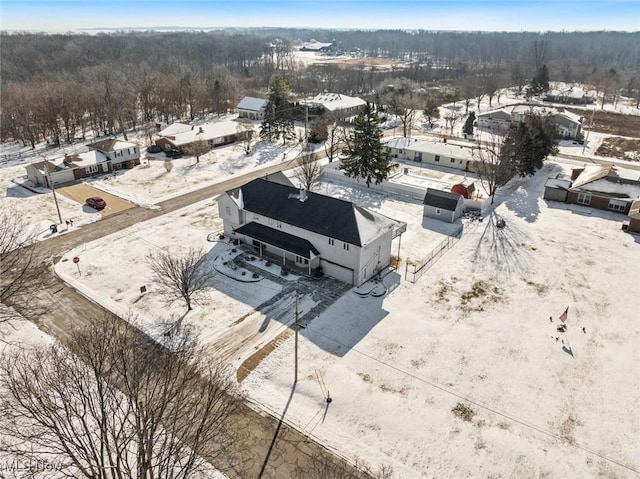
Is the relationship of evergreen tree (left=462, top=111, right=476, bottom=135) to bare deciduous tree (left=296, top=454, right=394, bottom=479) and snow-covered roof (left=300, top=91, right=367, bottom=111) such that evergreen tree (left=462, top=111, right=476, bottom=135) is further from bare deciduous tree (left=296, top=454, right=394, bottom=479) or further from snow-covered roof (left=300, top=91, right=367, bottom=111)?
bare deciduous tree (left=296, top=454, right=394, bottom=479)

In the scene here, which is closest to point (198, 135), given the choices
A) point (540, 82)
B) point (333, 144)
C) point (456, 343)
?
point (333, 144)

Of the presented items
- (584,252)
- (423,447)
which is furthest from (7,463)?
(584,252)

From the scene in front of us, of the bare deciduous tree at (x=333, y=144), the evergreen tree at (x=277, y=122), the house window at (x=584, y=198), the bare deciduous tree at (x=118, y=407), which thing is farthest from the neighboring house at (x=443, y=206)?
the evergreen tree at (x=277, y=122)

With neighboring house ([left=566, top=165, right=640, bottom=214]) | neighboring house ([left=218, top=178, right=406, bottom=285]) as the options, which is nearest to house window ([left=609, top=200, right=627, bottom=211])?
neighboring house ([left=566, top=165, right=640, bottom=214])

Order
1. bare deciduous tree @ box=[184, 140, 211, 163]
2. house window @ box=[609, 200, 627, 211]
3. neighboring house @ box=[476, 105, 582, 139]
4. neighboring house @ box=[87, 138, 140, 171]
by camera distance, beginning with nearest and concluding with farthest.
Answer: house window @ box=[609, 200, 627, 211] < neighboring house @ box=[87, 138, 140, 171] < bare deciduous tree @ box=[184, 140, 211, 163] < neighboring house @ box=[476, 105, 582, 139]

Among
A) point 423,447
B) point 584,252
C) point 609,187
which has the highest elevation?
point 609,187

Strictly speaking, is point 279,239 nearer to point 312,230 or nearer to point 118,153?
point 312,230

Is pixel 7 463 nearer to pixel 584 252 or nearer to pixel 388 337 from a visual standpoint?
pixel 388 337
